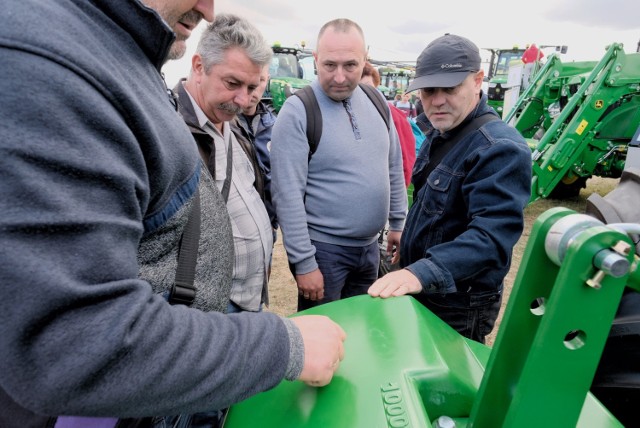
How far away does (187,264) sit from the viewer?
0.84 metres

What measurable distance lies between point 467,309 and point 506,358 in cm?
96

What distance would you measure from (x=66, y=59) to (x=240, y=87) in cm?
125

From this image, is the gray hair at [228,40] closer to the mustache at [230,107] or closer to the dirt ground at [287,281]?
the mustache at [230,107]

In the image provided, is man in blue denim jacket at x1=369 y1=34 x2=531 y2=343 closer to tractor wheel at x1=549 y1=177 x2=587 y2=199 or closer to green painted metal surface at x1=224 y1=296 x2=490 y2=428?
green painted metal surface at x1=224 y1=296 x2=490 y2=428

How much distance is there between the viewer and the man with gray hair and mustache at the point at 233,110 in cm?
160

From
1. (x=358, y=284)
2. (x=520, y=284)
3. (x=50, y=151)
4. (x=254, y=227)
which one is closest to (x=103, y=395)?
(x=50, y=151)

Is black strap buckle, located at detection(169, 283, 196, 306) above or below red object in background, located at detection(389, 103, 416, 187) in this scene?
above

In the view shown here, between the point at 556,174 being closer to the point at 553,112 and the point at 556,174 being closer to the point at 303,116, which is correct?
the point at 553,112

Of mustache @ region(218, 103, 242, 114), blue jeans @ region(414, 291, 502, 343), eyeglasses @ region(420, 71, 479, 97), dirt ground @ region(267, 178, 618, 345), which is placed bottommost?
dirt ground @ region(267, 178, 618, 345)

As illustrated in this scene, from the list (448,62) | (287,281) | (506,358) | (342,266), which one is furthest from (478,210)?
(287,281)

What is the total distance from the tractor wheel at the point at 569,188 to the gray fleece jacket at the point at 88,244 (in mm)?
6804

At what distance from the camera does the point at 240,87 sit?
66.4 inches

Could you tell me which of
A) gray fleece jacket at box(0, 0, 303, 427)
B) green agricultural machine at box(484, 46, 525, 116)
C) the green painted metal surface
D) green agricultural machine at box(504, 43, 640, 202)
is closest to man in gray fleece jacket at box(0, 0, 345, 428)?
gray fleece jacket at box(0, 0, 303, 427)

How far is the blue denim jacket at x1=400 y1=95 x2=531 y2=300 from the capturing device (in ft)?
4.36
